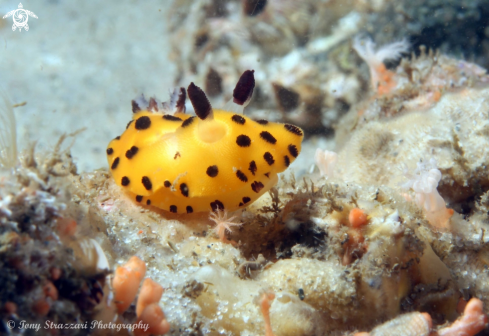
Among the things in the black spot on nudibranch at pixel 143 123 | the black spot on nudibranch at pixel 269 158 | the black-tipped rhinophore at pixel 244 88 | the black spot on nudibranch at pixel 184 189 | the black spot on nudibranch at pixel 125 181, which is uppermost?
the black-tipped rhinophore at pixel 244 88

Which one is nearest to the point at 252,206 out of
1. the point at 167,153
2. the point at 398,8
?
the point at 167,153

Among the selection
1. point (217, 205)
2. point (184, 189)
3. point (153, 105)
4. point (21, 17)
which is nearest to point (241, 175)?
point (217, 205)

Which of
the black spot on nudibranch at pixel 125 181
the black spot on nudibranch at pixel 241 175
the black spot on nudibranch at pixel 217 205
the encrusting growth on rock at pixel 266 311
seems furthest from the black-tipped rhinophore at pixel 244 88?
the encrusting growth on rock at pixel 266 311

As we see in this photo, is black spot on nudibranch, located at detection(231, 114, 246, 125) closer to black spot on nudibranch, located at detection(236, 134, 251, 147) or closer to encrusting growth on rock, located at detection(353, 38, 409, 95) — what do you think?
black spot on nudibranch, located at detection(236, 134, 251, 147)

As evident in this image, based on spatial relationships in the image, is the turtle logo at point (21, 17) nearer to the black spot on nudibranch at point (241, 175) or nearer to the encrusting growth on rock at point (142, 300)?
the black spot on nudibranch at point (241, 175)

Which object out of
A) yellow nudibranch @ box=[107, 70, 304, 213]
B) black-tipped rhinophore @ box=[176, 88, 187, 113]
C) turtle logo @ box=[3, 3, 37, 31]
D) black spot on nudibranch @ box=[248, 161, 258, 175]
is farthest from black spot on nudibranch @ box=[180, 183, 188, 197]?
turtle logo @ box=[3, 3, 37, 31]

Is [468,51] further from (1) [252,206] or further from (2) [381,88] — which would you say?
(1) [252,206]

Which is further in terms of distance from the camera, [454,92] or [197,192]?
[454,92]
